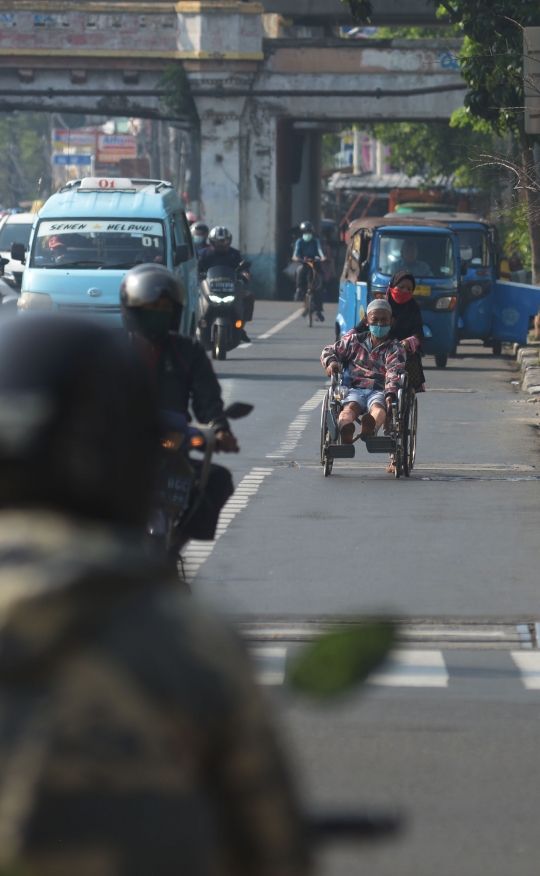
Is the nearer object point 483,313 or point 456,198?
point 483,313

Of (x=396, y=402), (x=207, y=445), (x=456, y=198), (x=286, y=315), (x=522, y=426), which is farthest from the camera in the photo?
(x=456, y=198)

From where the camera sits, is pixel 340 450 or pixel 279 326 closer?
pixel 340 450

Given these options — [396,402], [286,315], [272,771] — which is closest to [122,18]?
Result: [286,315]

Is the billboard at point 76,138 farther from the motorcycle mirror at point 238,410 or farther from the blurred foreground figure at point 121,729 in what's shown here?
the blurred foreground figure at point 121,729

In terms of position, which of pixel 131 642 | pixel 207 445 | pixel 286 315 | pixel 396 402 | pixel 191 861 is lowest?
pixel 286 315

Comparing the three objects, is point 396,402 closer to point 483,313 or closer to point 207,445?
point 207,445

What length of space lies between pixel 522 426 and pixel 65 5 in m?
25.8

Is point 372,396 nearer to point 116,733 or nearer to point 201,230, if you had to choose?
point 116,733

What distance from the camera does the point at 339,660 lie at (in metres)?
1.12

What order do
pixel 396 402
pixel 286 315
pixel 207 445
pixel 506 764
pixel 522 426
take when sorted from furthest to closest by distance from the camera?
pixel 286 315
pixel 522 426
pixel 396 402
pixel 207 445
pixel 506 764

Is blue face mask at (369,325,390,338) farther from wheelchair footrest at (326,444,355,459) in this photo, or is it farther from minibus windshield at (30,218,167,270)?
minibus windshield at (30,218,167,270)

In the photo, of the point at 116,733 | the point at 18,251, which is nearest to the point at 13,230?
the point at 18,251

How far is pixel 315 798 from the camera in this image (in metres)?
4.16

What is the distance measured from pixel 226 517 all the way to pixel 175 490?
414 centimetres
